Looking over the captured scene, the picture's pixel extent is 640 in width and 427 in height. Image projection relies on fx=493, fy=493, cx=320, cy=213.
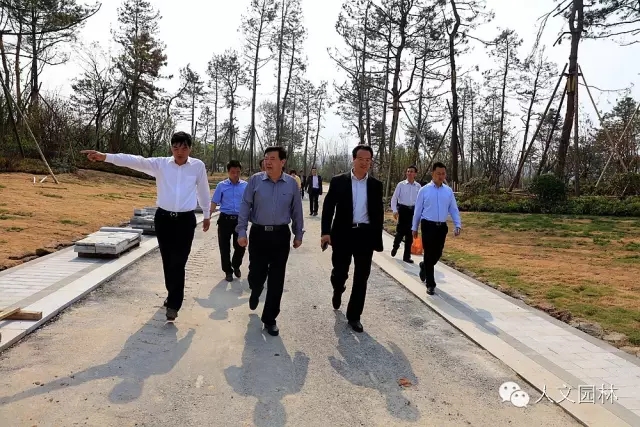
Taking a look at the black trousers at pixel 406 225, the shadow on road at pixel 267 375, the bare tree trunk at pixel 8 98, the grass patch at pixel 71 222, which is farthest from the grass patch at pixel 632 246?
the bare tree trunk at pixel 8 98

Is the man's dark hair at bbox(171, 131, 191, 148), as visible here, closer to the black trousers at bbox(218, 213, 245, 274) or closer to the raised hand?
the raised hand

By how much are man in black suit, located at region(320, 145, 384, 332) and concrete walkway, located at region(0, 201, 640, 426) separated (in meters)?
1.11

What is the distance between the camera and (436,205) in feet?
20.9

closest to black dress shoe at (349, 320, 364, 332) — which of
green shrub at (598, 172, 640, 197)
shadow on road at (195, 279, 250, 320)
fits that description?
shadow on road at (195, 279, 250, 320)

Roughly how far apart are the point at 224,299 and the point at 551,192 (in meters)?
15.6

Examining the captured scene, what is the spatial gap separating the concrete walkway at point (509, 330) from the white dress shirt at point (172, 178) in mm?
1518

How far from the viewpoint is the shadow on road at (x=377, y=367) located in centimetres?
A: 326

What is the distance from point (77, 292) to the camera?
17.5 ft

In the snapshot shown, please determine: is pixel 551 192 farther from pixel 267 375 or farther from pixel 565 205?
pixel 267 375

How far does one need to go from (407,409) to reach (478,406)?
50cm

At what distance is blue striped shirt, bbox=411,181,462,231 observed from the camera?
20.9ft

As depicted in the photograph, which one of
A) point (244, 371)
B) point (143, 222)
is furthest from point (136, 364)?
point (143, 222)

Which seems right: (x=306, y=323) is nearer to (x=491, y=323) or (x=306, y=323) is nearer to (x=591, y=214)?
(x=491, y=323)

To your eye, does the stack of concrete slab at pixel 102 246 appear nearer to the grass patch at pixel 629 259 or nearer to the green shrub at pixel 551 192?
the grass patch at pixel 629 259
